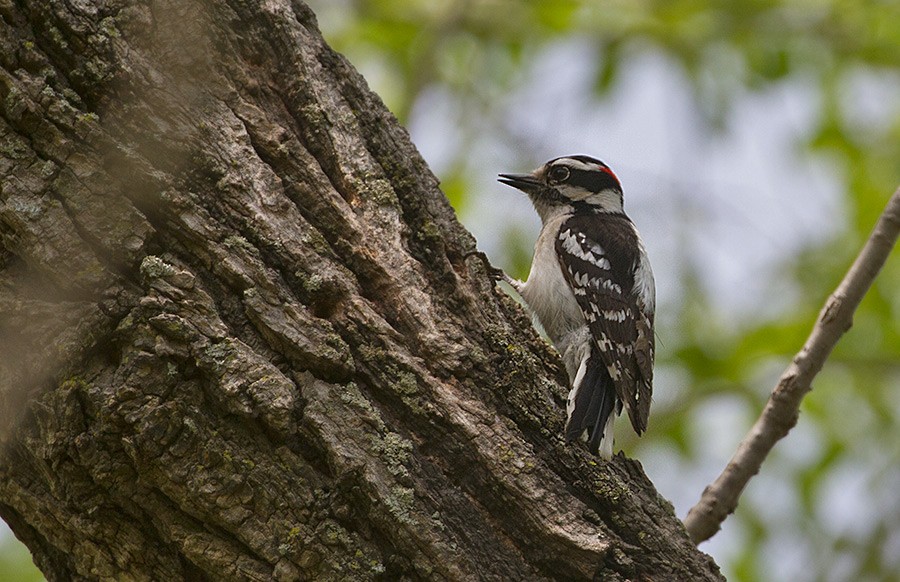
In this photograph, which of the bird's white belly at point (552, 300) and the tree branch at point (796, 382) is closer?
the tree branch at point (796, 382)

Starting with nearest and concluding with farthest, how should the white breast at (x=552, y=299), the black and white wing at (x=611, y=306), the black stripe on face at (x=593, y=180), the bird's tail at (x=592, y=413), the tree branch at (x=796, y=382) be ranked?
the bird's tail at (x=592, y=413)
the tree branch at (x=796, y=382)
the black and white wing at (x=611, y=306)
the white breast at (x=552, y=299)
the black stripe on face at (x=593, y=180)

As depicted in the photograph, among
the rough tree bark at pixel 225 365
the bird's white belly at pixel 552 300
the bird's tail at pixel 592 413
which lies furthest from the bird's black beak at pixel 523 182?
the rough tree bark at pixel 225 365

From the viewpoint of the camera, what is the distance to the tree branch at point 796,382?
11.3 ft

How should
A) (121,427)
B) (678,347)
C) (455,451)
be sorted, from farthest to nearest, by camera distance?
(678,347) < (455,451) < (121,427)

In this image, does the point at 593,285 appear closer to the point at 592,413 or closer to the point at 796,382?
the point at 796,382

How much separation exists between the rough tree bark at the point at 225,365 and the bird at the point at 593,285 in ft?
2.34

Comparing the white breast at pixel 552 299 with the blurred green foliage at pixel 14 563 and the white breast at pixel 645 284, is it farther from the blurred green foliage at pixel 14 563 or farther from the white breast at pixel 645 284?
the blurred green foliage at pixel 14 563

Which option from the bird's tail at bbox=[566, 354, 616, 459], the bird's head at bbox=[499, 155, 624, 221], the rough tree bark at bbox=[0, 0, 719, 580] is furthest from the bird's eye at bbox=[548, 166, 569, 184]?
the rough tree bark at bbox=[0, 0, 719, 580]

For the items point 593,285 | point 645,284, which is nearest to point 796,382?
point 593,285

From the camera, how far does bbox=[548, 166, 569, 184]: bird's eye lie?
5785 mm

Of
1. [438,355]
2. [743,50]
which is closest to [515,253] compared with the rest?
[743,50]

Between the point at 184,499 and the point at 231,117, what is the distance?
107 cm

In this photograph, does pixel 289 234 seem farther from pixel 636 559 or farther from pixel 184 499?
pixel 636 559

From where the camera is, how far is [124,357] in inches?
93.1
